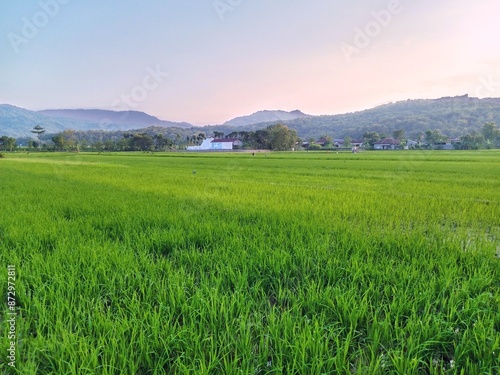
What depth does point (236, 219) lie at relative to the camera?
5000mm

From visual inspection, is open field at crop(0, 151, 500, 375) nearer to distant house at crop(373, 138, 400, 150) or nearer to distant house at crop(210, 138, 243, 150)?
distant house at crop(210, 138, 243, 150)

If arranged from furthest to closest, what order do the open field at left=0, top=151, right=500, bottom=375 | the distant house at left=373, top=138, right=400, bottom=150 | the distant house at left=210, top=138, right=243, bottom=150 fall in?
the distant house at left=210, top=138, right=243, bottom=150 < the distant house at left=373, top=138, right=400, bottom=150 < the open field at left=0, top=151, right=500, bottom=375

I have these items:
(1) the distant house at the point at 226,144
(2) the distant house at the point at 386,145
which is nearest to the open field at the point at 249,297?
(1) the distant house at the point at 226,144

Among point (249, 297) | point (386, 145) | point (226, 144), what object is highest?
point (226, 144)

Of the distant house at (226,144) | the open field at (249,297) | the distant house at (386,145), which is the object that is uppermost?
the distant house at (226,144)

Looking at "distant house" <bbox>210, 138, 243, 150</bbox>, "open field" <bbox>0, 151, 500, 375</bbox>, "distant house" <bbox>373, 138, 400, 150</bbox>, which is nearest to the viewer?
"open field" <bbox>0, 151, 500, 375</bbox>

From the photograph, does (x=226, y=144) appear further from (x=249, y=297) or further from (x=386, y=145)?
(x=249, y=297)

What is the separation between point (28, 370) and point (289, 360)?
1381mm

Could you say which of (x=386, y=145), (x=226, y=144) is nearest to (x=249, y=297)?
(x=226, y=144)

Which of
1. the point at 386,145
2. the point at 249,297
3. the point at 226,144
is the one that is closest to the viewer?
the point at 249,297

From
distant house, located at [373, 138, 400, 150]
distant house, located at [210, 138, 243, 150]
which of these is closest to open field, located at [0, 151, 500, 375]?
distant house, located at [210, 138, 243, 150]

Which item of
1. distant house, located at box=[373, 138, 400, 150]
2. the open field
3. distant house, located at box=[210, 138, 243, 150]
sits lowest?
the open field

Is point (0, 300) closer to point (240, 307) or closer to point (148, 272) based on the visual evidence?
point (148, 272)

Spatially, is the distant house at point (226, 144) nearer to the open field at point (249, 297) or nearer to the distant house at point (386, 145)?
the distant house at point (386, 145)
